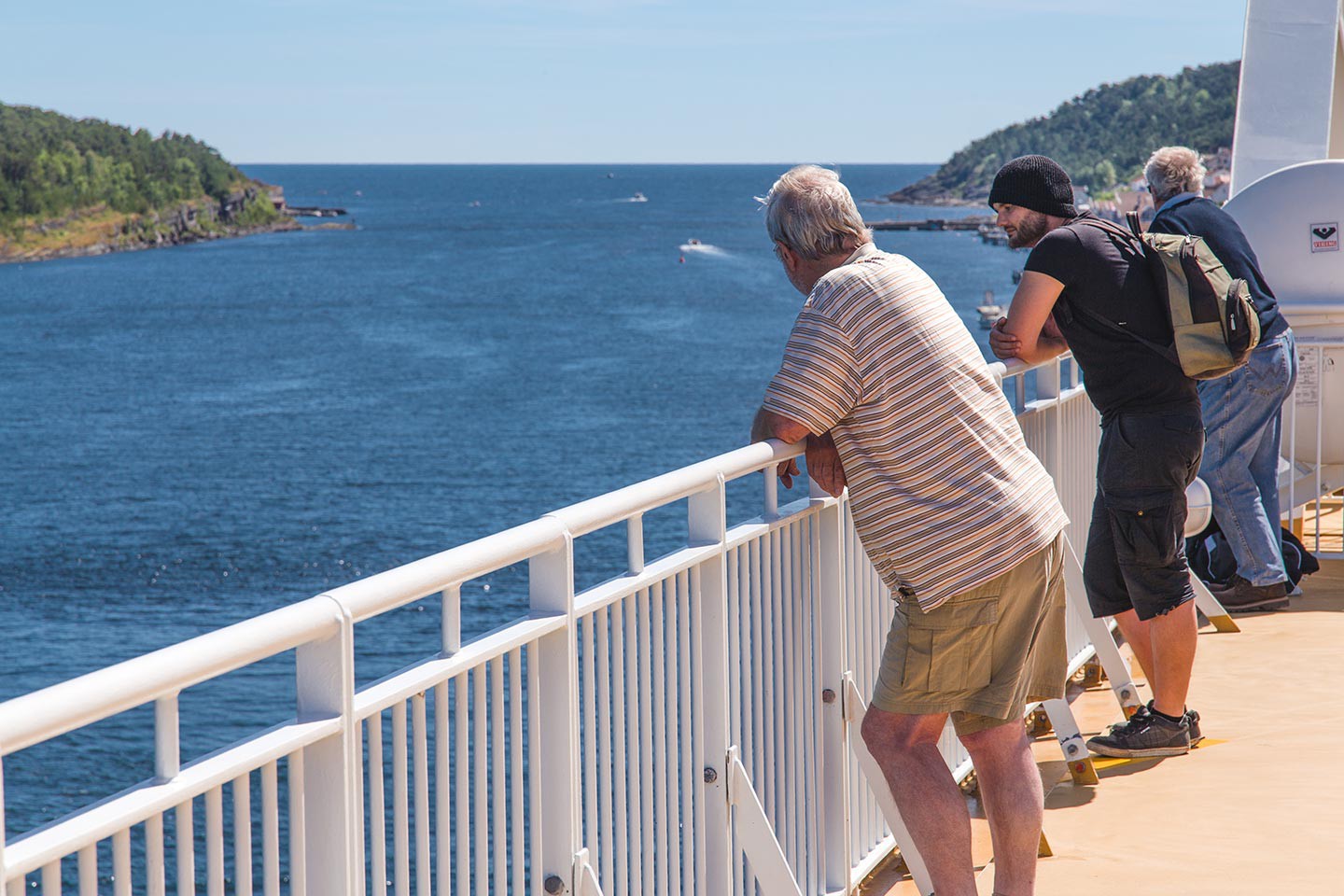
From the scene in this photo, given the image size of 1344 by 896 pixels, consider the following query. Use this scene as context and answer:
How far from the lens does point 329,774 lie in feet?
6.37

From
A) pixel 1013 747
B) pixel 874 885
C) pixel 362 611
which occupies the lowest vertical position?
pixel 874 885

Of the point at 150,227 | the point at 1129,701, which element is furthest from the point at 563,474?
the point at 150,227

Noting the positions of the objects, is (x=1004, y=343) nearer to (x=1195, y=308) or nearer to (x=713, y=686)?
(x=1195, y=308)

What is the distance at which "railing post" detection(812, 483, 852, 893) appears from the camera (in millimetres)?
3527

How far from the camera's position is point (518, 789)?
236 centimetres

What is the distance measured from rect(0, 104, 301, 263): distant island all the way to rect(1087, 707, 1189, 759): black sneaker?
546ft

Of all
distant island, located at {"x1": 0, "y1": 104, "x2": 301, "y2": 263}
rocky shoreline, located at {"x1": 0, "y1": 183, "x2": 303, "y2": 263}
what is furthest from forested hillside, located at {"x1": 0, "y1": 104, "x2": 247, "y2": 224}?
rocky shoreline, located at {"x1": 0, "y1": 183, "x2": 303, "y2": 263}

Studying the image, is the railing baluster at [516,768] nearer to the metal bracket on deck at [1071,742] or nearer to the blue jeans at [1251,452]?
the metal bracket on deck at [1071,742]

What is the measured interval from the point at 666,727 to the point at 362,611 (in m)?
1.12

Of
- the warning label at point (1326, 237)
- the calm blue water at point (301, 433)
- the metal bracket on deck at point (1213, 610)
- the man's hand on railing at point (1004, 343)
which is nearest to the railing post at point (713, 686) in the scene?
the man's hand on railing at point (1004, 343)

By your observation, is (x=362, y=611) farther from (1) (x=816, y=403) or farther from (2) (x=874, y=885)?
(2) (x=874, y=885)

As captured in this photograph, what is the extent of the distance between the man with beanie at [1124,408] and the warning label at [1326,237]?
353 cm

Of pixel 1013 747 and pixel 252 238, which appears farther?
pixel 252 238

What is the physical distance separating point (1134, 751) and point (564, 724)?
289cm
